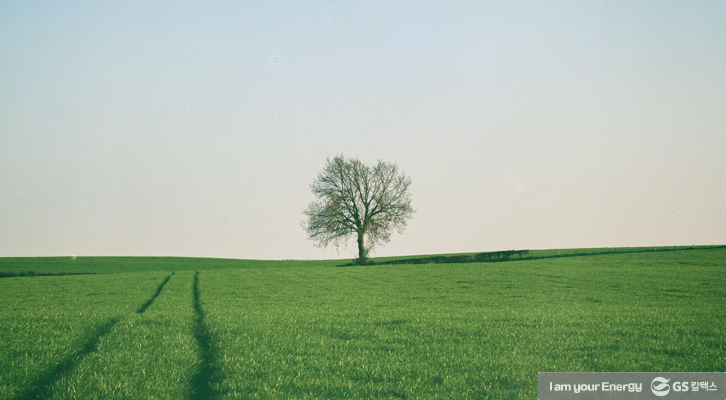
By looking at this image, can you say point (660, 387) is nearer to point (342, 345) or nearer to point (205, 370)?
point (342, 345)

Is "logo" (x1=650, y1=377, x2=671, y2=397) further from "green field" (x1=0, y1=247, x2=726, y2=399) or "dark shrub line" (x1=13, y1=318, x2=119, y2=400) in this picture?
"dark shrub line" (x1=13, y1=318, x2=119, y2=400)

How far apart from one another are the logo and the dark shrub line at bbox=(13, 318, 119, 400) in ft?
34.6

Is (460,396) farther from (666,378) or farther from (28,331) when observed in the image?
(28,331)

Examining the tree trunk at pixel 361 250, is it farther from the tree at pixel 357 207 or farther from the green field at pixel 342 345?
the green field at pixel 342 345

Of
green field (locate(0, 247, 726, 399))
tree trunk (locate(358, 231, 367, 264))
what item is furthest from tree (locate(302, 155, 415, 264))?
green field (locate(0, 247, 726, 399))

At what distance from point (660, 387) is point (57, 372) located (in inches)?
450

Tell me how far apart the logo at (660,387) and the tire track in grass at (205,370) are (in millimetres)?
7671

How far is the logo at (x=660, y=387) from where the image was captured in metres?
8.05

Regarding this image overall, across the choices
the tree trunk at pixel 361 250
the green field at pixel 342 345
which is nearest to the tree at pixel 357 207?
the tree trunk at pixel 361 250

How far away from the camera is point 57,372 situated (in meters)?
9.05

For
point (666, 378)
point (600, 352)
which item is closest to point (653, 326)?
point (600, 352)

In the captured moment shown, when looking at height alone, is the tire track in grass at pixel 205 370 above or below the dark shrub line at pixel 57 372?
below
